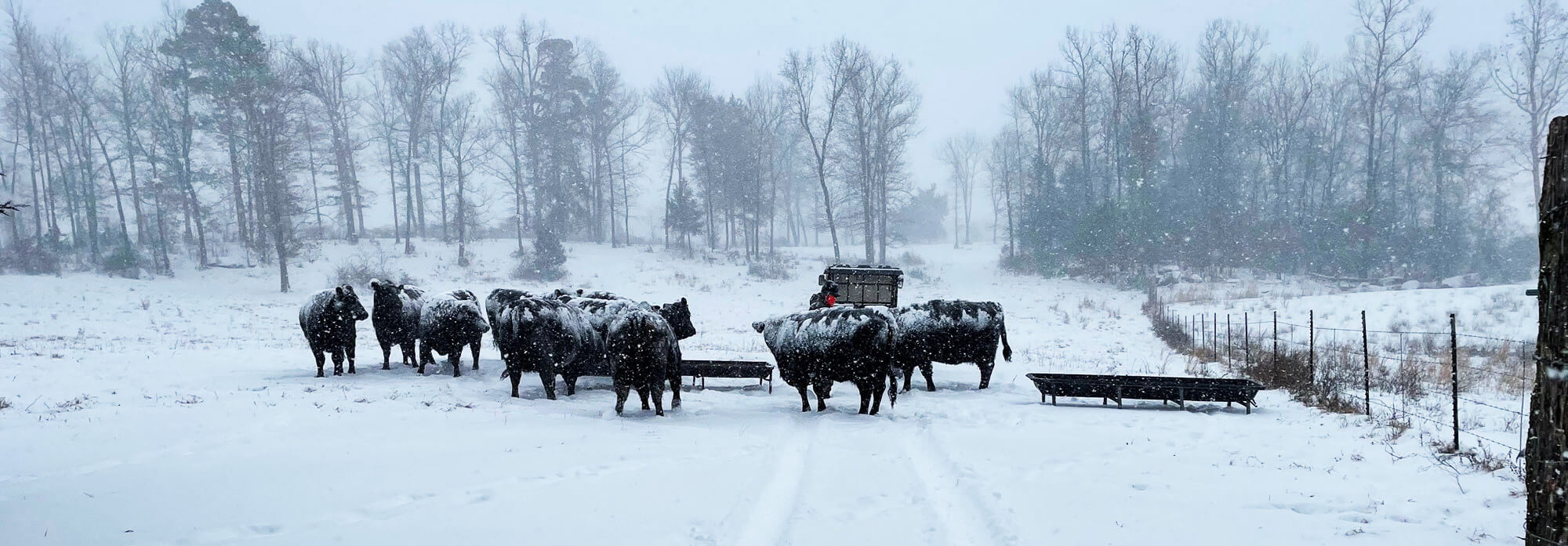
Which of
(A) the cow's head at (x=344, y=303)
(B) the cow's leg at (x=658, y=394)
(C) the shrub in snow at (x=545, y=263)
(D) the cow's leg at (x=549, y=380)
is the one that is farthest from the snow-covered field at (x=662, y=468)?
(C) the shrub in snow at (x=545, y=263)

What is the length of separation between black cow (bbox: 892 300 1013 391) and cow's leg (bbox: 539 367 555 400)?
5702mm

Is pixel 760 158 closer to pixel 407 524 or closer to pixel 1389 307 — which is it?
pixel 1389 307

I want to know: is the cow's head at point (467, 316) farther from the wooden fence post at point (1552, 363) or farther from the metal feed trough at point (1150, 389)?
the wooden fence post at point (1552, 363)

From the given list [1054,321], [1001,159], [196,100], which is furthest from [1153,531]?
[1001,159]

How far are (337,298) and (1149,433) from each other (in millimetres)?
12274

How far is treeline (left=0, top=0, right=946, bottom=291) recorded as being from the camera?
3091 cm

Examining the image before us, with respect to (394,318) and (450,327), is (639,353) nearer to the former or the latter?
(450,327)

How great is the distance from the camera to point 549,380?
9977 millimetres

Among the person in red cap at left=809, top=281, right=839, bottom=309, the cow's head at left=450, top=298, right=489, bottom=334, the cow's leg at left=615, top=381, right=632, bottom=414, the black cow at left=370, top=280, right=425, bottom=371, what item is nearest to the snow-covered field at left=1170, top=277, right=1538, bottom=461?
the person in red cap at left=809, top=281, right=839, bottom=309

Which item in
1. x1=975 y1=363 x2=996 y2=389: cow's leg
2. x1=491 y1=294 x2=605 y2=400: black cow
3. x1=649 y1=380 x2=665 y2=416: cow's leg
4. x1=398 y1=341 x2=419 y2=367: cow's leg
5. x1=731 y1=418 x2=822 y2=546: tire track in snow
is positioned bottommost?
x1=975 y1=363 x2=996 y2=389: cow's leg

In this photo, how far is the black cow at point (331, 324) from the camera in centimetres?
1133

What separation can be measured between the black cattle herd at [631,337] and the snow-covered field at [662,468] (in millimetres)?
474

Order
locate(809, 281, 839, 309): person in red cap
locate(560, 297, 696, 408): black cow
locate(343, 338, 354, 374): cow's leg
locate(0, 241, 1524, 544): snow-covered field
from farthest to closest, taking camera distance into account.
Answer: locate(809, 281, 839, 309): person in red cap
locate(343, 338, 354, 374): cow's leg
locate(560, 297, 696, 408): black cow
locate(0, 241, 1524, 544): snow-covered field

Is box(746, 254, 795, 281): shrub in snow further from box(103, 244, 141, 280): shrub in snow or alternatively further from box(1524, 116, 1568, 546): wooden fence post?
box(1524, 116, 1568, 546): wooden fence post
